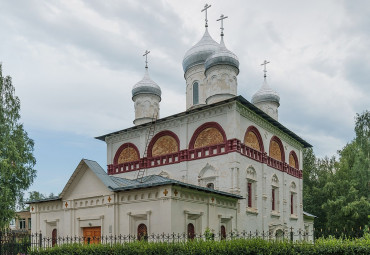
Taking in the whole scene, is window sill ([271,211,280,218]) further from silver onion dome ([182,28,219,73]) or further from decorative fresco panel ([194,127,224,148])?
silver onion dome ([182,28,219,73])

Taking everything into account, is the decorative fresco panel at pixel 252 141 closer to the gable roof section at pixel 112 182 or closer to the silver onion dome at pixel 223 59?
the gable roof section at pixel 112 182

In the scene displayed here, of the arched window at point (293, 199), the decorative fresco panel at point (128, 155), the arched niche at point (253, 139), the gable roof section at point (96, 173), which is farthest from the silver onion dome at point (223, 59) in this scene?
the gable roof section at point (96, 173)

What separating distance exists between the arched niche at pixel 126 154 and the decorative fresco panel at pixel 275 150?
8196 millimetres

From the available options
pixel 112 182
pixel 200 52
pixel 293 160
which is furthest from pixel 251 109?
pixel 112 182

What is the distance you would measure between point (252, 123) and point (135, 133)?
24.0 ft

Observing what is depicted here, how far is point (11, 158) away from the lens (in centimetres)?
2452

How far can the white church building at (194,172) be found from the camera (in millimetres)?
16203

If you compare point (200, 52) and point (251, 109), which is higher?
point (200, 52)

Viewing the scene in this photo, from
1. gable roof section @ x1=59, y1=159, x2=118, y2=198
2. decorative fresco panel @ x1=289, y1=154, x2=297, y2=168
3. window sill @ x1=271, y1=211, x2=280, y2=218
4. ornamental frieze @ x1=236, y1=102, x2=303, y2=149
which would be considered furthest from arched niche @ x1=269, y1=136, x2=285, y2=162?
gable roof section @ x1=59, y1=159, x2=118, y2=198

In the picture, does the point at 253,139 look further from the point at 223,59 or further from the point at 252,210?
the point at 223,59

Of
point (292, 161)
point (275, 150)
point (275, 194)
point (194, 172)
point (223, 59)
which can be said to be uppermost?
point (223, 59)

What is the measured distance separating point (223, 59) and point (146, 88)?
695 cm

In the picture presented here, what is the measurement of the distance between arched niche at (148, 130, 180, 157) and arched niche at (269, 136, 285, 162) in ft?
19.6

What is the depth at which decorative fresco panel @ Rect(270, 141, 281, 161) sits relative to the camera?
24422 millimetres
